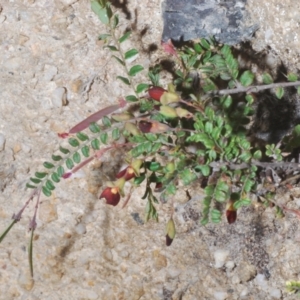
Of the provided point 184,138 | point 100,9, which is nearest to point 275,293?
point 184,138

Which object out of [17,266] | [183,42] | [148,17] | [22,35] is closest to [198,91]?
[183,42]

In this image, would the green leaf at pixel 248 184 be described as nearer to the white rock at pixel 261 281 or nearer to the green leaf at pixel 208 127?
the green leaf at pixel 208 127

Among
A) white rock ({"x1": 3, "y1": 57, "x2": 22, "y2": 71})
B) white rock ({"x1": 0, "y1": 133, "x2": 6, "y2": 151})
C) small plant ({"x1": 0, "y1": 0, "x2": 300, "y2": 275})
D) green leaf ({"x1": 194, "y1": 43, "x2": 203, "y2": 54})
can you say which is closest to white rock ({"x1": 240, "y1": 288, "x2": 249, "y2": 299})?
small plant ({"x1": 0, "y1": 0, "x2": 300, "y2": 275})

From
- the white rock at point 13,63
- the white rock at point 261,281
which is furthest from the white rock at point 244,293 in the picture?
the white rock at point 13,63

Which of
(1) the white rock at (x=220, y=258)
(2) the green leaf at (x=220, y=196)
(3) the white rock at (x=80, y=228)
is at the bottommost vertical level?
(1) the white rock at (x=220, y=258)

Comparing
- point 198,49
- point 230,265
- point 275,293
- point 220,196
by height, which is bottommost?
point 275,293

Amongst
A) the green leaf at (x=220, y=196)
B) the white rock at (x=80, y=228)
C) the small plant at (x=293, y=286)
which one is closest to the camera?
the green leaf at (x=220, y=196)

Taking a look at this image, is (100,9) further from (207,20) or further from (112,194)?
(207,20)

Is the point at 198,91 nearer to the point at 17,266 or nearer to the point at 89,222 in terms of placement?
the point at 89,222
